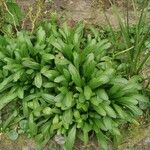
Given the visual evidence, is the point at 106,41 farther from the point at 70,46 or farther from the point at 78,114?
the point at 78,114

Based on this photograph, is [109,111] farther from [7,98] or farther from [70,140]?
[7,98]

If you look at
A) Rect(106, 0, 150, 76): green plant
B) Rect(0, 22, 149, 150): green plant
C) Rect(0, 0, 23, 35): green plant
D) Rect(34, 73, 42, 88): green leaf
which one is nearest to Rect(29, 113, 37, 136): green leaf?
Rect(0, 22, 149, 150): green plant

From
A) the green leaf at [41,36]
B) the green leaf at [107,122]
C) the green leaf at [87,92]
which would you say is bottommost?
the green leaf at [107,122]

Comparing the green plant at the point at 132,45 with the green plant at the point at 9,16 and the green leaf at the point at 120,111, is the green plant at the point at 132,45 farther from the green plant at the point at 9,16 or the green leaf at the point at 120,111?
the green plant at the point at 9,16

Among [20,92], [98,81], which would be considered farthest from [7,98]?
[98,81]

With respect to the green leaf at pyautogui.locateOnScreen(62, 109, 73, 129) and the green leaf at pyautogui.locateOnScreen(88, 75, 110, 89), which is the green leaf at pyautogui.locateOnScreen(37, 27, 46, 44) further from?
the green leaf at pyautogui.locateOnScreen(62, 109, 73, 129)

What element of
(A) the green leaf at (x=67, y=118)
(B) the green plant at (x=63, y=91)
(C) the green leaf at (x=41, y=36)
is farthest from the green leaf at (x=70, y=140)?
(C) the green leaf at (x=41, y=36)
